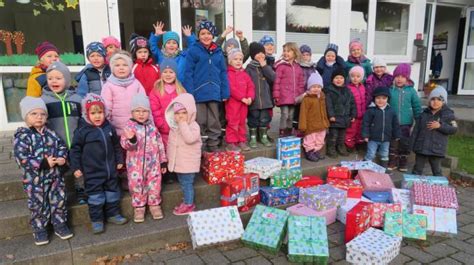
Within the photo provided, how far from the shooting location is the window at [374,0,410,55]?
30.7 ft

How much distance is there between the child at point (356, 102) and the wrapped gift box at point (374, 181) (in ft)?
3.11

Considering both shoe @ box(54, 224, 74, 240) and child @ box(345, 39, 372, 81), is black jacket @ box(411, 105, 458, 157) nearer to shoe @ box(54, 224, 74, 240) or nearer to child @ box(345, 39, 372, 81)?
child @ box(345, 39, 372, 81)

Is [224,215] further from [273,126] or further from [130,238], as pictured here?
[273,126]

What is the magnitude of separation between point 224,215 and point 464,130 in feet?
20.1

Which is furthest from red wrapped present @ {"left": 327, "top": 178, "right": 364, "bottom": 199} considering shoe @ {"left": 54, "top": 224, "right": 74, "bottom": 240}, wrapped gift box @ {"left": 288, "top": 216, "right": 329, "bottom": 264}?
shoe @ {"left": 54, "top": 224, "right": 74, "bottom": 240}

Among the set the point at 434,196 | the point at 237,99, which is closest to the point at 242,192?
the point at 237,99

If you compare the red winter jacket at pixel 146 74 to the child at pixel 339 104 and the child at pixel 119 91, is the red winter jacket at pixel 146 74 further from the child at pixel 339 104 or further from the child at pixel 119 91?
the child at pixel 339 104

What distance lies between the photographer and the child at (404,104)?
4.99 meters

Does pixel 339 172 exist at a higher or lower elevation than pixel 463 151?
higher

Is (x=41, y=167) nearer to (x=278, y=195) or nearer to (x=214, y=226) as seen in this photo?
(x=214, y=226)

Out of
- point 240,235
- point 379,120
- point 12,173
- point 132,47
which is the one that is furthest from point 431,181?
point 12,173

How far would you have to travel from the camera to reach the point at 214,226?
10.9ft

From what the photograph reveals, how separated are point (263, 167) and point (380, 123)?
1923 mm

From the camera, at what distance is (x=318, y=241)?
3104mm
